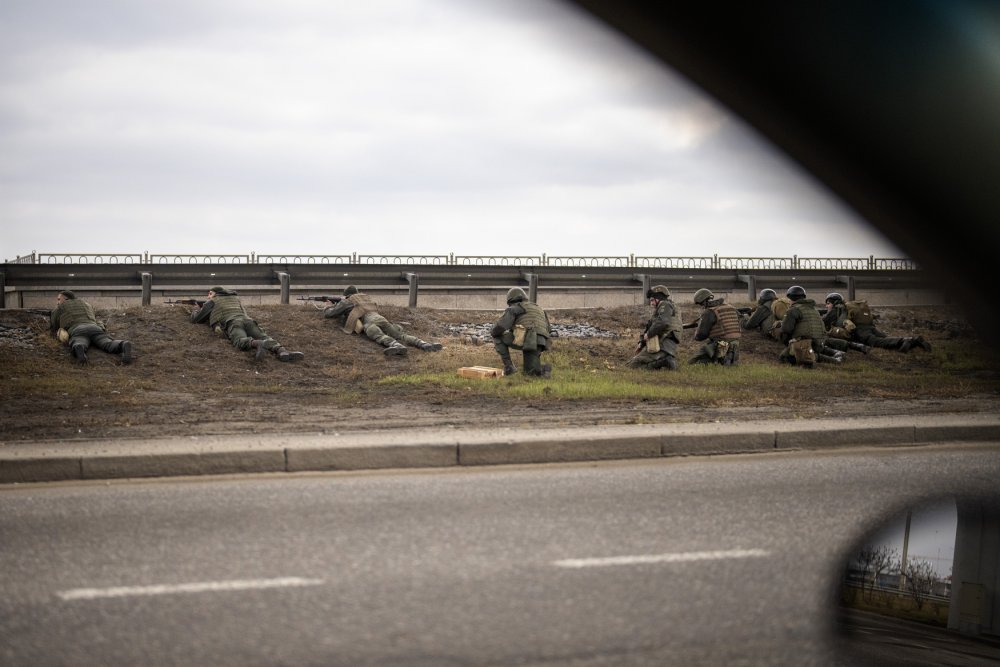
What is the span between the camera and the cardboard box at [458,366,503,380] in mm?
14992

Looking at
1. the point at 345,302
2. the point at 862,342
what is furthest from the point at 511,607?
the point at 862,342

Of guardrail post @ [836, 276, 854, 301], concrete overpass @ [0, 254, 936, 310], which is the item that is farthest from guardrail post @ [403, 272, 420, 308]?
guardrail post @ [836, 276, 854, 301]

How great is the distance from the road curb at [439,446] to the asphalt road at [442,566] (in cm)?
33

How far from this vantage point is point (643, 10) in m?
1.86

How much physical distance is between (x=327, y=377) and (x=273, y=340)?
1522 mm

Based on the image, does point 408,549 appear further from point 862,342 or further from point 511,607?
point 862,342

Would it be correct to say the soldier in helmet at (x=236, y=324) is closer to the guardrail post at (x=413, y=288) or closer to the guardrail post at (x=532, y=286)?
the guardrail post at (x=413, y=288)

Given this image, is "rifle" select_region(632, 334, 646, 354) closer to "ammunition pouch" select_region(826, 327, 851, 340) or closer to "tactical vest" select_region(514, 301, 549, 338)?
"tactical vest" select_region(514, 301, 549, 338)

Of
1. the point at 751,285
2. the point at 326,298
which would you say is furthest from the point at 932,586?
the point at 751,285

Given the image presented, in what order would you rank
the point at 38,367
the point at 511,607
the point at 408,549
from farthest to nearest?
the point at 38,367 < the point at 408,549 < the point at 511,607

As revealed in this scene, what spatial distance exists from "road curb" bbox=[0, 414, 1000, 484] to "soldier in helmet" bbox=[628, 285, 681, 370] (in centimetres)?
517

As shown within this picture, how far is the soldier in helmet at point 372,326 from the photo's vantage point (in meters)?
17.0

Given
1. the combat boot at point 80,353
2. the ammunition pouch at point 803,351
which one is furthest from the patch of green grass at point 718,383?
the combat boot at point 80,353

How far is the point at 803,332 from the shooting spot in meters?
18.1
